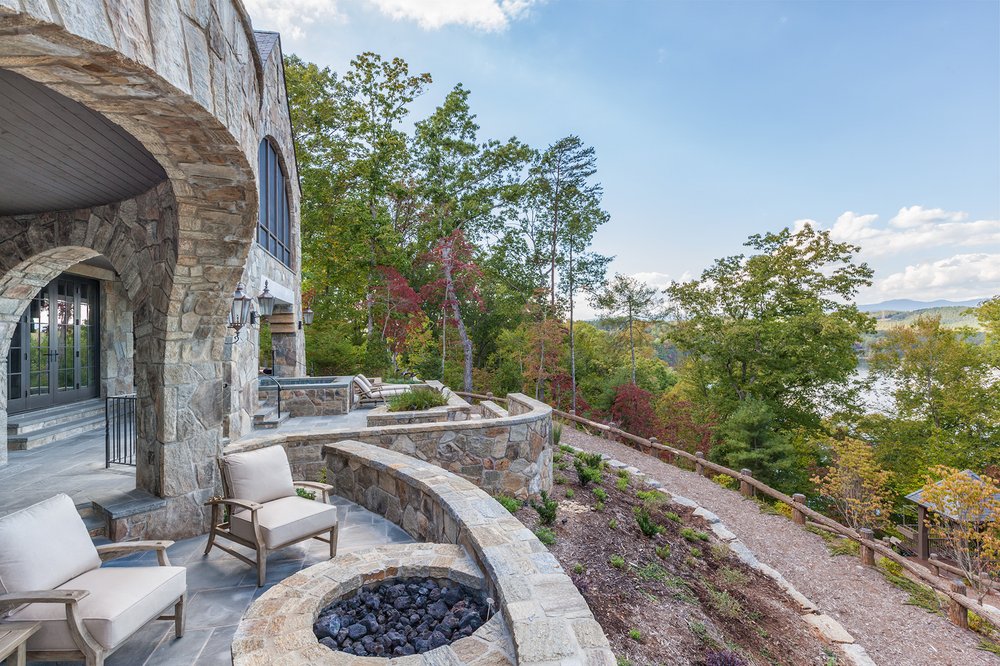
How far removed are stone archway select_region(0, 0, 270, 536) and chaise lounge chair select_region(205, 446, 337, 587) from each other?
2.49ft

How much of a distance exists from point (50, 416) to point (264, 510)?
5.67 meters

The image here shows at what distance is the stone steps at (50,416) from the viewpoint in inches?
234

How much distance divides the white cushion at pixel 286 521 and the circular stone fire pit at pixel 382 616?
63cm

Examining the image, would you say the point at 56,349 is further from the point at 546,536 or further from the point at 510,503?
the point at 546,536

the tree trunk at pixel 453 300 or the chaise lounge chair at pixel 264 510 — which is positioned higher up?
the tree trunk at pixel 453 300

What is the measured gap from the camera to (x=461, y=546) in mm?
3072

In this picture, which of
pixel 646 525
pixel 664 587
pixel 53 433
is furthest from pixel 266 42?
pixel 664 587

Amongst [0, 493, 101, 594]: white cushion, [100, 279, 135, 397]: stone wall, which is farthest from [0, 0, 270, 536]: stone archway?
[100, 279, 135, 397]: stone wall

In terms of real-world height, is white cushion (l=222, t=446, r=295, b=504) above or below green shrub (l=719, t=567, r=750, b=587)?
above

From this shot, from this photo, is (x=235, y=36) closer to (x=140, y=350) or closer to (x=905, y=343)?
(x=140, y=350)

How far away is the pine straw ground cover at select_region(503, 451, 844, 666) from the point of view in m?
4.19

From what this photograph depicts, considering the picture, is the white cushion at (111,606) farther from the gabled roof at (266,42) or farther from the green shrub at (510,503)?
the gabled roof at (266,42)

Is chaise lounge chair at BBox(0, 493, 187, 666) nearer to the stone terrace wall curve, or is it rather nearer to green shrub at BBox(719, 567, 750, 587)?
the stone terrace wall curve

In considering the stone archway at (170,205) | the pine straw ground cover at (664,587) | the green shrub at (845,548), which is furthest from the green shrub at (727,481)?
the stone archway at (170,205)
